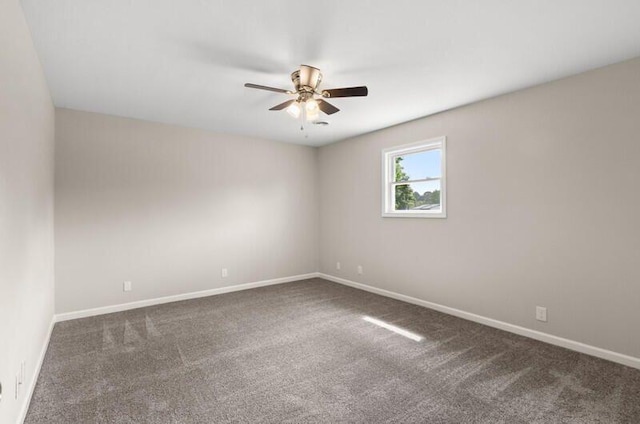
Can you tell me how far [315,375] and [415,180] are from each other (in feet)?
9.70

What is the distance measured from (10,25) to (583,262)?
4.46 m

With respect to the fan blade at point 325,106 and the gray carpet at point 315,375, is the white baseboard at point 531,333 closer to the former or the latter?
the gray carpet at point 315,375

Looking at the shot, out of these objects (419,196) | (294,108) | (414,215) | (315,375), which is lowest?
(315,375)

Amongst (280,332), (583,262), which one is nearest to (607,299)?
(583,262)

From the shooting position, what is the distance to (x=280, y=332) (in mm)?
3406

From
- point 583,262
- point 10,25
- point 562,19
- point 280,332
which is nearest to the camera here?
point 10,25

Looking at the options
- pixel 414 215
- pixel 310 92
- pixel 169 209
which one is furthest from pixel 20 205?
pixel 414 215

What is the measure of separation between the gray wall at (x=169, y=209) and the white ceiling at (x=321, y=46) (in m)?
0.75

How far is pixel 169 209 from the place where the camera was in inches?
180

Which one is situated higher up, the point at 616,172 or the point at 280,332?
the point at 616,172

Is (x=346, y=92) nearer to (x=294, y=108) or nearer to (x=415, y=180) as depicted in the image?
(x=294, y=108)

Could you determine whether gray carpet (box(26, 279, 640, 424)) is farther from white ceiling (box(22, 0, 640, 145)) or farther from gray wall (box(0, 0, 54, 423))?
white ceiling (box(22, 0, 640, 145))

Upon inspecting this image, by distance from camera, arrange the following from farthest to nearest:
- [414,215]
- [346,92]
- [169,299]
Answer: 1. [169,299]
2. [414,215]
3. [346,92]

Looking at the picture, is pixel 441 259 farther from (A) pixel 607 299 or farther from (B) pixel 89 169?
(B) pixel 89 169
